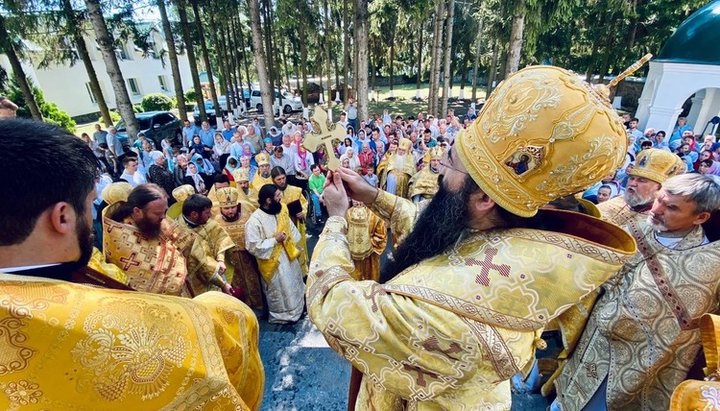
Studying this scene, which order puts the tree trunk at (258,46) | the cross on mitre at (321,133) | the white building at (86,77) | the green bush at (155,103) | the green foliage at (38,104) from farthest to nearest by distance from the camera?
the green bush at (155,103) → the white building at (86,77) → the green foliage at (38,104) → the tree trunk at (258,46) → the cross on mitre at (321,133)

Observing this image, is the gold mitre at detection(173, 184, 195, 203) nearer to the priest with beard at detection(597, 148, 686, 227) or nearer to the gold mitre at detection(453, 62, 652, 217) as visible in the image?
the gold mitre at detection(453, 62, 652, 217)

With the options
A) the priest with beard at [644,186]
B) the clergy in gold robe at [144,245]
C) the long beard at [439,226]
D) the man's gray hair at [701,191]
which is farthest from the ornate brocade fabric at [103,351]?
the priest with beard at [644,186]

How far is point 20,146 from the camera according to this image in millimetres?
974

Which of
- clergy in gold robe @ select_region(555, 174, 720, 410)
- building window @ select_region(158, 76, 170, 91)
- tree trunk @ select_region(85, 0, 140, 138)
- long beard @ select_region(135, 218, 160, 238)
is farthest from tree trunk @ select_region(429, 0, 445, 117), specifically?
building window @ select_region(158, 76, 170, 91)

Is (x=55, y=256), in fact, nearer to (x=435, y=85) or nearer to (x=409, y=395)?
(x=409, y=395)

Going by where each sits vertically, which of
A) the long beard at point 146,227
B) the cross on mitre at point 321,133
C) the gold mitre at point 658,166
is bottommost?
the long beard at point 146,227

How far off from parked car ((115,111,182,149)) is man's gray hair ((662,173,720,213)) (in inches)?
638

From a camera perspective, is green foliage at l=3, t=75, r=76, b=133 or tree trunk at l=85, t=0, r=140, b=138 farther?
green foliage at l=3, t=75, r=76, b=133

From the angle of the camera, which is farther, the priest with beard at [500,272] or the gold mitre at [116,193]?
the gold mitre at [116,193]

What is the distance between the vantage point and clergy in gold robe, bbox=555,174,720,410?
2.18m

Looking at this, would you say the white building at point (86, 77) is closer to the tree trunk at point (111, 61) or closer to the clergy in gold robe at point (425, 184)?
the tree trunk at point (111, 61)

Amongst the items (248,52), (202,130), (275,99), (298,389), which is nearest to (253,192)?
(298,389)

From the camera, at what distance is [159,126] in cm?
1591

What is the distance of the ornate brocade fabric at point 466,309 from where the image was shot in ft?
3.98
